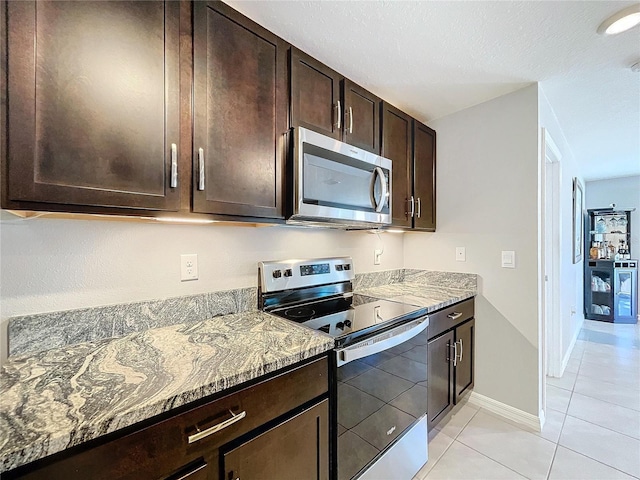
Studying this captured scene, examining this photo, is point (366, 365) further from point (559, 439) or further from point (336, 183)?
point (559, 439)

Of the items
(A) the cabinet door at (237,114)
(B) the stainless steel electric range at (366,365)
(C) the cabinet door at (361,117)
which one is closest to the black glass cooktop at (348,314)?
(B) the stainless steel electric range at (366,365)

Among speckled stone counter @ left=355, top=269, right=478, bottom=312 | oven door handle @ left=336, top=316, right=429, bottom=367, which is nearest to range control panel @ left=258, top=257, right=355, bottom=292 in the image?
speckled stone counter @ left=355, top=269, right=478, bottom=312

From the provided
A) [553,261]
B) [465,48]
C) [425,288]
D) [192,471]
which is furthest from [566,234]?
→ [192,471]

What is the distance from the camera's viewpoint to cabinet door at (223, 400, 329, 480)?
859mm

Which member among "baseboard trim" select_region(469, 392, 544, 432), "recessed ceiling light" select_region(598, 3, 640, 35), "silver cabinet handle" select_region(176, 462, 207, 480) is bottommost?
"baseboard trim" select_region(469, 392, 544, 432)

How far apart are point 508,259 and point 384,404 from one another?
140 cm

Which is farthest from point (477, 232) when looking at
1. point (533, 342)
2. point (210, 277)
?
point (210, 277)

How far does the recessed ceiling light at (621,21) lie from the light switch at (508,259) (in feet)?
4.17

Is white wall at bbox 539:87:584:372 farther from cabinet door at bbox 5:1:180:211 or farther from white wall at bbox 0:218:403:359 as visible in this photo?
cabinet door at bbox 5:1:180:211

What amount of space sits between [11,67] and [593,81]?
2917 mm

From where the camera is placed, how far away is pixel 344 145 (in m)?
1.54

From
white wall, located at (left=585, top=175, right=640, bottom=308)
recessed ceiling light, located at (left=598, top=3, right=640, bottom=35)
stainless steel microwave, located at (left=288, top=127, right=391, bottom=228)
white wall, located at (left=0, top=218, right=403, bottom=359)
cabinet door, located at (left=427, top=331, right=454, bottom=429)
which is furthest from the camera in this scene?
white wall, located at (left=585, top=175, right=640, bottom=308)

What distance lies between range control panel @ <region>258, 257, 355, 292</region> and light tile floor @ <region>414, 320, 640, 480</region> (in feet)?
3.91

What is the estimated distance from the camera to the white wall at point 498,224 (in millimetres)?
1937
